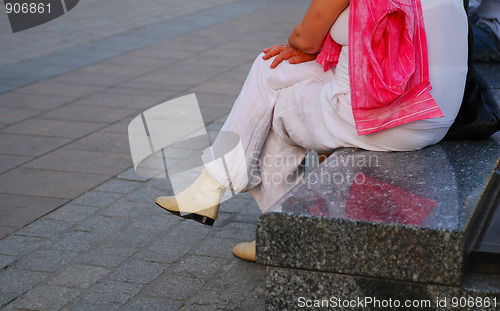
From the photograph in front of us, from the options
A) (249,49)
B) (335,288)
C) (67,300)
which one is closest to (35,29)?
(249,49)

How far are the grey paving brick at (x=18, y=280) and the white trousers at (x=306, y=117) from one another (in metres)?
0.94

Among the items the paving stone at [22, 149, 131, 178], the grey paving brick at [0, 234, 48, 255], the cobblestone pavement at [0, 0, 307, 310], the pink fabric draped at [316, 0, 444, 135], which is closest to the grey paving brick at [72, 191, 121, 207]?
the cobblestone pavement at [0, 0, 307, 310]

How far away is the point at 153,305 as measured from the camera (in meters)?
3.11

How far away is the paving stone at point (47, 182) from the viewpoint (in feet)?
14.4

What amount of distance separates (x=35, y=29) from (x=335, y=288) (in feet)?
27.0

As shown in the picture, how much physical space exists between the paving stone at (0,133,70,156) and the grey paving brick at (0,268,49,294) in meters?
1.78

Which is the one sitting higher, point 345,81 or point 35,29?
point 345,81

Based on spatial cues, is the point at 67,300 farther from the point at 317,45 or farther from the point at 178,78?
the point at 178,78

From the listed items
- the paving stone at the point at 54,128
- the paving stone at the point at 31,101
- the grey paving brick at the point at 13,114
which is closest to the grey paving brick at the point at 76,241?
the paving stone at the point at 54,128

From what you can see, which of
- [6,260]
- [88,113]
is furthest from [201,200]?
[88,113]

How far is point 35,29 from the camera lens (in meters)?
9.66

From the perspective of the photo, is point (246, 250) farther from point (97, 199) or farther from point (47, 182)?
point (47, 182)

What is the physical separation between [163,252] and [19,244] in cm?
74

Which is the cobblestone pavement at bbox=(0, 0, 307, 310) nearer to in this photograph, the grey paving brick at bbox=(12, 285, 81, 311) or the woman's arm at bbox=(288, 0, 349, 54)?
the grey paving brick at bbox=(12, 285, 81, 311)
